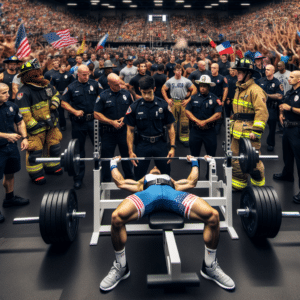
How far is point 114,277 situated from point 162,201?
81 centimetres

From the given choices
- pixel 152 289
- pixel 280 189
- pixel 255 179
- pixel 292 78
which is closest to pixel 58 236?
pixel 152 289

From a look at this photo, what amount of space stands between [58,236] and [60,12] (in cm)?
2995

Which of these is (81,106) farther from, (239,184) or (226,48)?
(226,48)

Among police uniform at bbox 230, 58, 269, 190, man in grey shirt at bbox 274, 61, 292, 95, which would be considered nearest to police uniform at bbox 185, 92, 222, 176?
police uniform at bbox 230, 58, 269, 190

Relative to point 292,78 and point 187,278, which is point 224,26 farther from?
point 187,278

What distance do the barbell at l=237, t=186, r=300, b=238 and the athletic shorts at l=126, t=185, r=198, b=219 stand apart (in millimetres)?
840

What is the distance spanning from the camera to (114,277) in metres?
2.65

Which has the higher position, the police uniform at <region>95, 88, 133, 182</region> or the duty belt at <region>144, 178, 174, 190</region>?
the police uniform at <region>95, 88, 133, 182</region>

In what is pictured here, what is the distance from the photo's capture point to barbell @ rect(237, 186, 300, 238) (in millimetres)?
3049

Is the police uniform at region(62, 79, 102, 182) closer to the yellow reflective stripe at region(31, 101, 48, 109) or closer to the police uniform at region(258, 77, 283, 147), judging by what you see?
the yellow reflective stripe at region(31, 101, 48, 109)

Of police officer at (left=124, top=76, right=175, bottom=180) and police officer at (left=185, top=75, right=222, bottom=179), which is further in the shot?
police officer at (left=185, top=75, right=222, bottom=179)

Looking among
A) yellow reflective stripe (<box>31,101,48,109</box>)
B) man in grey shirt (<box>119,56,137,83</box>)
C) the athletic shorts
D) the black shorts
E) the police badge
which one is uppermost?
man in grey shirt (<box>119,56,137,83</box>)

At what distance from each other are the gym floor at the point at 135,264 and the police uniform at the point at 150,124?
3.30 feet

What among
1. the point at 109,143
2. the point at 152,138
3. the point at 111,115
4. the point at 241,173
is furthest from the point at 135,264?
the point at 111,115
